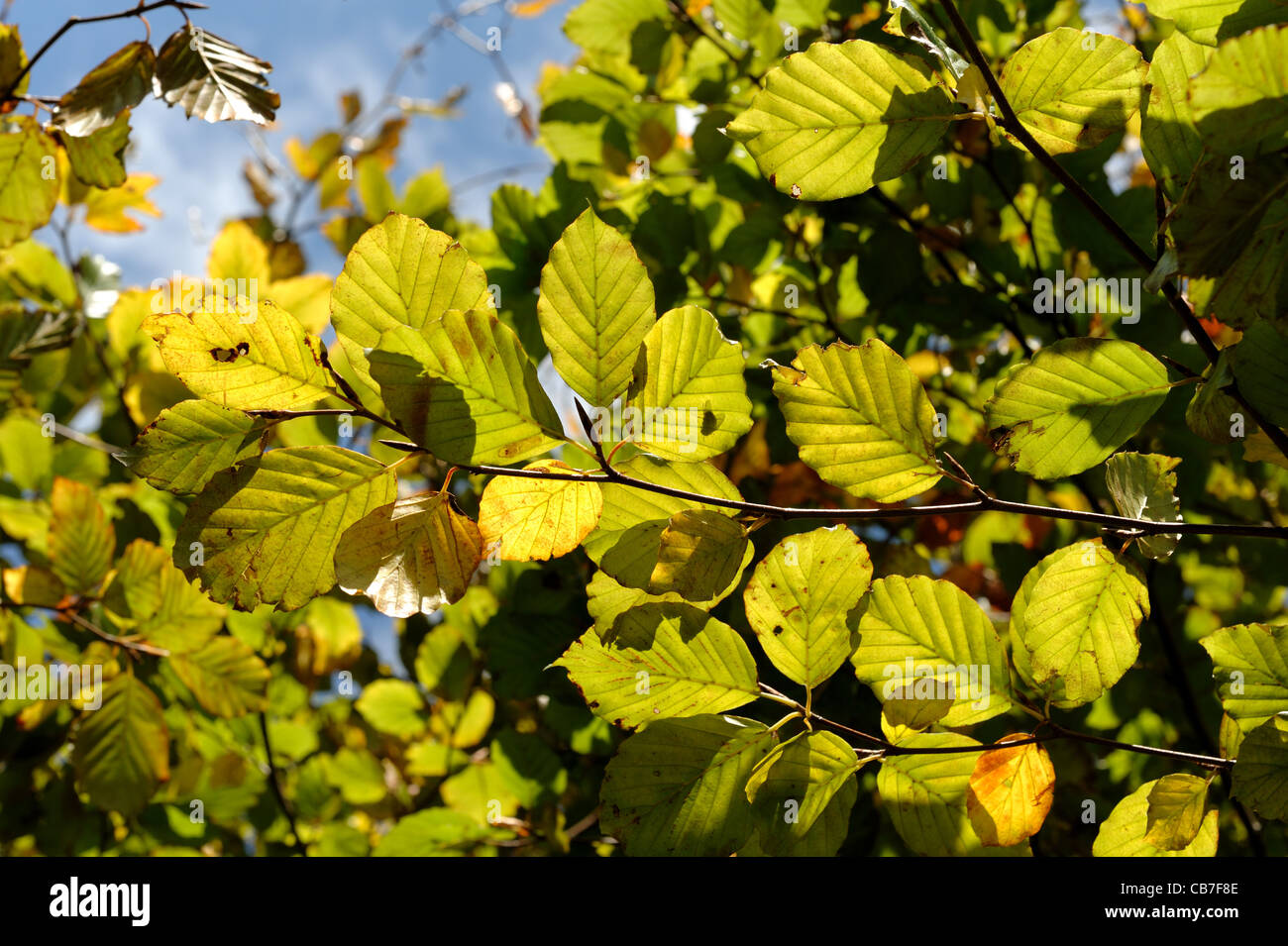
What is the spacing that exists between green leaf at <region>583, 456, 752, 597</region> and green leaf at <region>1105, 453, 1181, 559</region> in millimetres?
236

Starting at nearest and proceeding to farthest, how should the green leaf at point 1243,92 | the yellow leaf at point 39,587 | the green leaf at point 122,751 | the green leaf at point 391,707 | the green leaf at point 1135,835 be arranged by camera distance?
the green leaf at point 1243,92 → the green leaf at point 1135,835 → the green leaf at point 122,751 → the yellow leaf at point 39,587 → the green leaf at point 391,707

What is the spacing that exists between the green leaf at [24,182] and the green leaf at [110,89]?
0.27ft

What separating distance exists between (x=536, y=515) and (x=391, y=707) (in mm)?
972

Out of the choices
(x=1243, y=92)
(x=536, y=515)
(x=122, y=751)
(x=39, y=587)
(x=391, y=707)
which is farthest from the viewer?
(x=391, y=707)

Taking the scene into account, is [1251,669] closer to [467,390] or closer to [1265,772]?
[1265,772]

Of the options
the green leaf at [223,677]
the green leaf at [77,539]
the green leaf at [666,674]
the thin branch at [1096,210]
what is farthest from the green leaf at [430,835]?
the thin branch at [1096,210]

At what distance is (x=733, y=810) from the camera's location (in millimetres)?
522

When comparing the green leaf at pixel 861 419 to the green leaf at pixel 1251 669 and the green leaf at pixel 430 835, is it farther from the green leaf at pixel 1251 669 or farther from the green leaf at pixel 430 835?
the green leaf at pixel 430 835

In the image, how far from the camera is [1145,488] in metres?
0.54

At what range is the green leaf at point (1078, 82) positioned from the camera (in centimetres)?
49

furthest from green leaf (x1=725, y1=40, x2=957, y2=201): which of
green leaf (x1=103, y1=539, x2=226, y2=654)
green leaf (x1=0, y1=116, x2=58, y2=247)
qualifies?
green leaf (x1=103, y1=539, x2=226, y2=654)

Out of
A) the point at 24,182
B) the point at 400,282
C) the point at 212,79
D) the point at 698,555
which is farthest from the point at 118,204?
the point at 698,555

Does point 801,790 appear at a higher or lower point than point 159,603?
lower

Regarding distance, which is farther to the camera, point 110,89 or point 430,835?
Result: point 430,835
